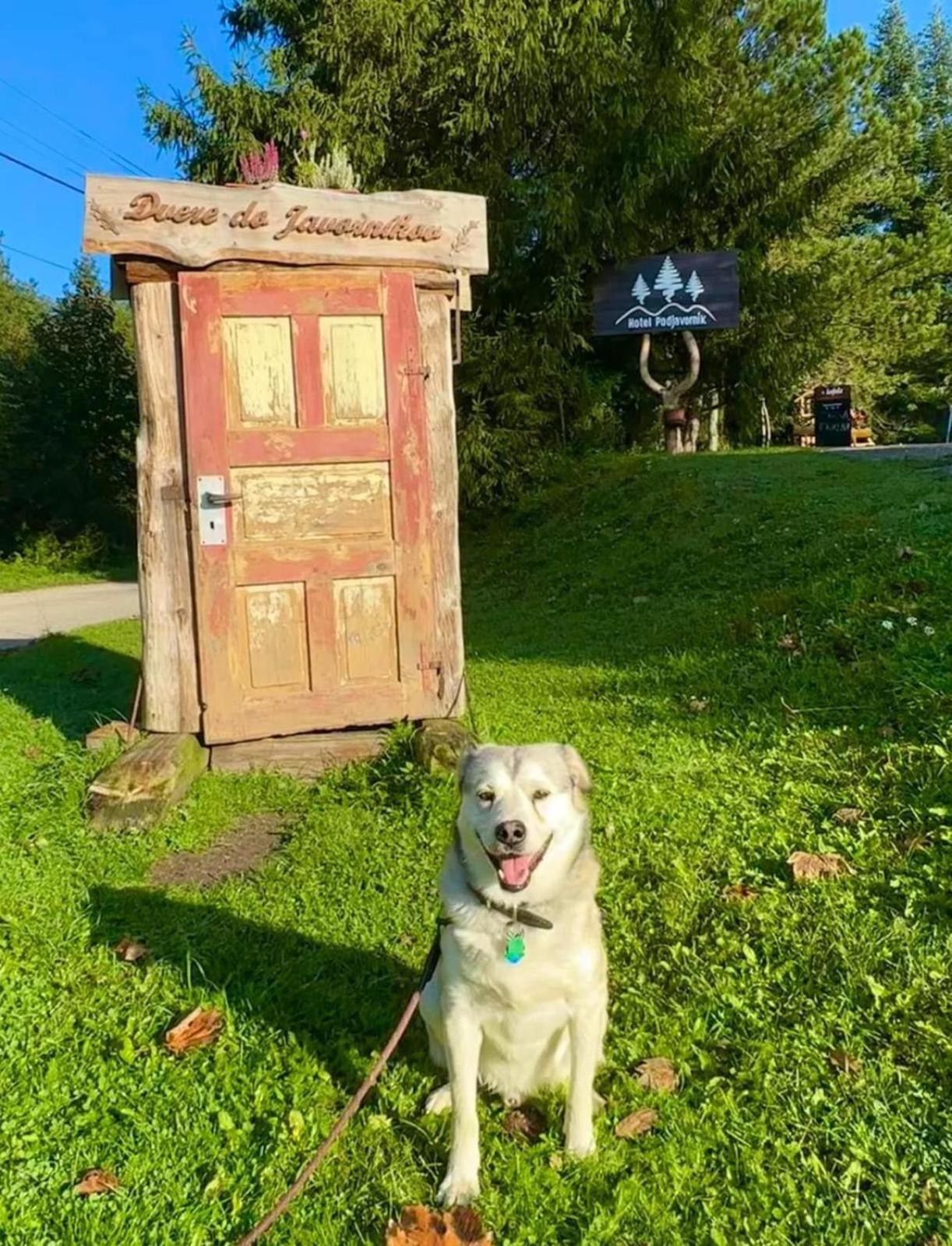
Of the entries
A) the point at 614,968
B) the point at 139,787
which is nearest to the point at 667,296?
the point at 139,787

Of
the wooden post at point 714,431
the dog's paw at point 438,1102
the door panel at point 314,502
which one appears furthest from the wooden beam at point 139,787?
the wooden post at point 714,431

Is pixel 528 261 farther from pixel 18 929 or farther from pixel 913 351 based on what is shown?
pixel 913 351

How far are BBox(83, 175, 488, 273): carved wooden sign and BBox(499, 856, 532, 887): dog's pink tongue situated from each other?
160 inches

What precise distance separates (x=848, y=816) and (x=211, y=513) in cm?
376

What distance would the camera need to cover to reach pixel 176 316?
207 inches

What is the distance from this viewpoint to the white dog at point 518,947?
2436 millimetres

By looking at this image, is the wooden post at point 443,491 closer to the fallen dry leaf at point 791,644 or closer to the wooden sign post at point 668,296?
the fallen dry leaf at point 791,644

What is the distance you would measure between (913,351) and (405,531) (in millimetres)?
28101

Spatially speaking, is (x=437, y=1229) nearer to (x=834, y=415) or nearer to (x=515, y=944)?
(x=515, y=944)

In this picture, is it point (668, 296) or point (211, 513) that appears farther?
point (668, 296)

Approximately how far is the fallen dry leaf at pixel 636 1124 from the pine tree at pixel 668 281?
1517 cm

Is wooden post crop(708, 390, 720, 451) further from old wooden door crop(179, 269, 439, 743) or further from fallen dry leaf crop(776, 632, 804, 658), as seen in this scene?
old wooden door crop(179, 269, 439, 743)

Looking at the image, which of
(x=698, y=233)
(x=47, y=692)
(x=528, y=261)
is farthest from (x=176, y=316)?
(x=698, y=233)

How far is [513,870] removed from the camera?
2.46m
